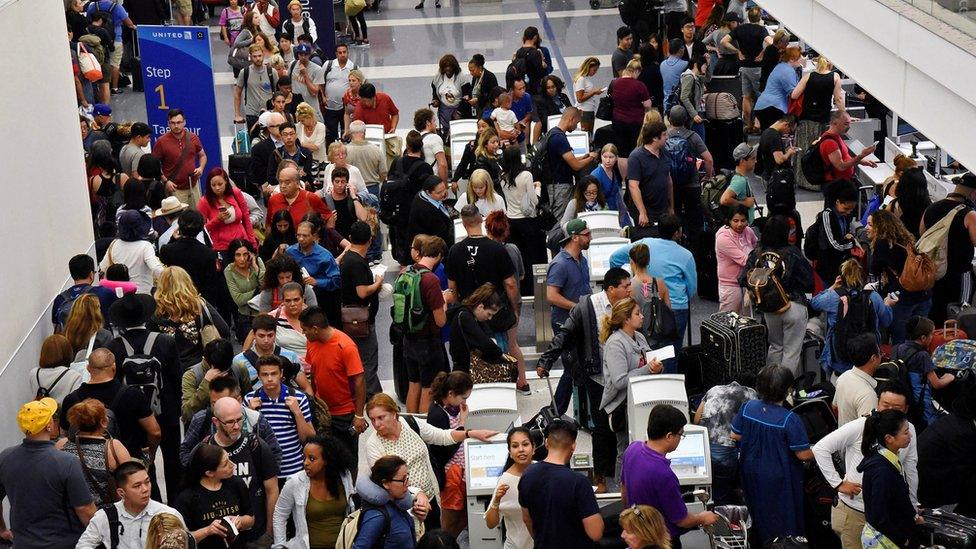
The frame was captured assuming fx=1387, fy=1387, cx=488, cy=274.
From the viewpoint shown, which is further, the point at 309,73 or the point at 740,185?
the point at 309,73

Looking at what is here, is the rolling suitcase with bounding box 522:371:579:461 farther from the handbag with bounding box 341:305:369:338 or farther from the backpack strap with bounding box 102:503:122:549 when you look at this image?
the backpack strap with bounding box 102:503:122:549

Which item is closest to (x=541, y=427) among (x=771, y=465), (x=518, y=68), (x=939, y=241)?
(x=771, y=465)

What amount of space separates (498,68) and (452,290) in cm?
1196

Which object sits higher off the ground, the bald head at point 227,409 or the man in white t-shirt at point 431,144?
the man in white t-shirt at point 431,144

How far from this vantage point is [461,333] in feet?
30.1

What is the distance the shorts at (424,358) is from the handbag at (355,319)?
1.24ft

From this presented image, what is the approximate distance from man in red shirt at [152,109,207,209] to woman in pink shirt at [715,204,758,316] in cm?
526

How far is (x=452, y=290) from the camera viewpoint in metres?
10.0

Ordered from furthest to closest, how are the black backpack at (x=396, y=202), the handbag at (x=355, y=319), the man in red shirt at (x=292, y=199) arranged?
the black backpack at (x=396, y=202)
the man in red shirt at (x=292, y=199)
the handbag at (x=355, y=319)

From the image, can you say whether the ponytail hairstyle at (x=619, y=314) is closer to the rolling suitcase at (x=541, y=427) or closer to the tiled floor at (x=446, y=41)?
the rolling suitcase at (x=541, y=427)

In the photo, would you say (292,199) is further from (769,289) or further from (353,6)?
(353,6)

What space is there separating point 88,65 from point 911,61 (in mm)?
13005

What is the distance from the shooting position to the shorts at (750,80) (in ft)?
54.9

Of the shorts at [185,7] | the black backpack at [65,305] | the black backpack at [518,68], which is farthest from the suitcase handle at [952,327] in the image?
the shorts at [185,7]
